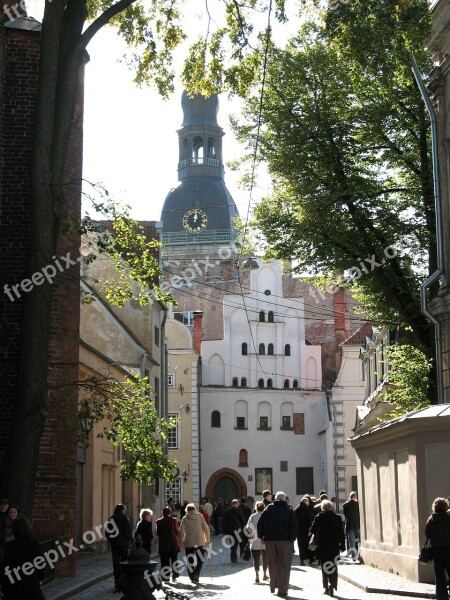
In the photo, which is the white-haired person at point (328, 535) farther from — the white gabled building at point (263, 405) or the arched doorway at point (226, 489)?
the arched doorway at point (226, 489)

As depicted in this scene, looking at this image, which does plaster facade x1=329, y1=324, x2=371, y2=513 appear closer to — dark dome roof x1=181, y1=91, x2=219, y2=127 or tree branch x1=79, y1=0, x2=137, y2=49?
tree branch x1=79, y1=0, x2=137, y2=49

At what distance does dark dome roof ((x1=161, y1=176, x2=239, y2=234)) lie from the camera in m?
110

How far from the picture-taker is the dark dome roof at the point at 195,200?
109500 mm

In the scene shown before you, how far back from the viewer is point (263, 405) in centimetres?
6253

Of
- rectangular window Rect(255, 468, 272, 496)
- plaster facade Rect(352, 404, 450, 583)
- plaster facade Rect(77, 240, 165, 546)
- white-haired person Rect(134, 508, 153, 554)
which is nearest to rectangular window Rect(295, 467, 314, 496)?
rectangular window Rect(255, 468, 272, 496)

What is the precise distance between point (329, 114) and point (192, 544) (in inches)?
444

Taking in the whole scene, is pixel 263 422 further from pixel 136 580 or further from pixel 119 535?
pixel 136 580

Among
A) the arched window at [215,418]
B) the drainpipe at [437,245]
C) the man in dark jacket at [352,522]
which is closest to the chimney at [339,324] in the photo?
the arched window at [215,418]

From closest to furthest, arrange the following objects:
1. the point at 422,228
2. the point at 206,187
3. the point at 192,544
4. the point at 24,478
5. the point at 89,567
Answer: the point at 24,478 < the point at 192,544 < the point at 89,567 < the point at 422,228 < the point at 206,187

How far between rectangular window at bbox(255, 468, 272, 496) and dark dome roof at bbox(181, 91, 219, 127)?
177ft

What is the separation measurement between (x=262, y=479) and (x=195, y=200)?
53750 mm

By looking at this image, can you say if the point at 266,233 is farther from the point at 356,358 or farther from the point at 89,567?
the point at 356,358

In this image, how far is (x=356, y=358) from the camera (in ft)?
190

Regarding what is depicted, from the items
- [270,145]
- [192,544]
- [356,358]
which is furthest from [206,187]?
[192,544]
